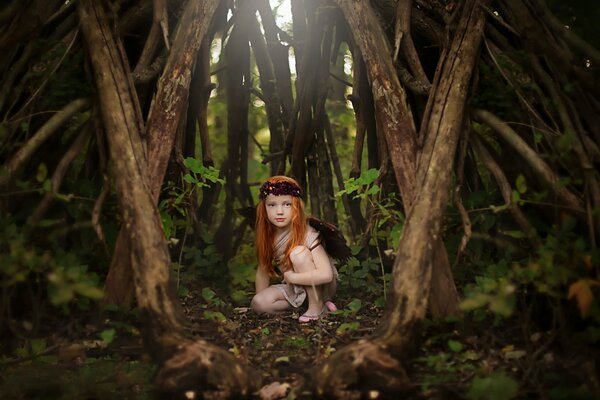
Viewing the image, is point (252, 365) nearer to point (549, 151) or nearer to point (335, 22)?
point (549, 151)

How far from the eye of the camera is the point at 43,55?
375 cm

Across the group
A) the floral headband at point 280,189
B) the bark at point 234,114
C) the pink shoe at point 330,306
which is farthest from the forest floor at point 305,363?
the bark at point 234,114

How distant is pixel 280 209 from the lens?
4.50 m

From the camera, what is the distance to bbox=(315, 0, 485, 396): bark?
9.43ft

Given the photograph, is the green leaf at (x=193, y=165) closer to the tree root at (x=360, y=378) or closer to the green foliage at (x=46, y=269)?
the green foliage at (x=46, y=269)

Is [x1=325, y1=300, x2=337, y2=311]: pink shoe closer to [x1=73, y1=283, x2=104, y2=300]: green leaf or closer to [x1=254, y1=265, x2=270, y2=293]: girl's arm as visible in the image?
[x1=254, y1=265, x2=270, y2=293]: girl's arm

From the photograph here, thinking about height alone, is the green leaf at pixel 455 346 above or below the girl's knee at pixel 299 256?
below

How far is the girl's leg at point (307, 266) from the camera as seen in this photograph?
4.42 metres

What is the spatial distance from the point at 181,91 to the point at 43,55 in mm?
848

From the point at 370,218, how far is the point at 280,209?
2.64 feet

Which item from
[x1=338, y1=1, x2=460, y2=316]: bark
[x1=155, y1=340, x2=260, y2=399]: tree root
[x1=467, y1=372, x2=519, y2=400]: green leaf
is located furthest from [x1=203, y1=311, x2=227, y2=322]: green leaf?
[x1=467, y1=372, x2=519, y2=400]: green leaf

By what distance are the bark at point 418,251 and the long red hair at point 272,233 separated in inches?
45.4

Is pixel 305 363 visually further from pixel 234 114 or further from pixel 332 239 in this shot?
pixel 234 114

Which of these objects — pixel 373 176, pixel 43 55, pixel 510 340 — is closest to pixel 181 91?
pixel 43 55
